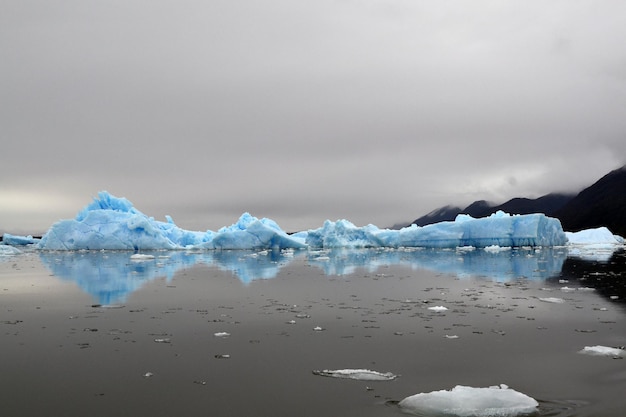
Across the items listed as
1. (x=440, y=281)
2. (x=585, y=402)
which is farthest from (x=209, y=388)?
(x=440, y=281)

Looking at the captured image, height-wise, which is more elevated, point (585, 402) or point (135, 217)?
point (135, 217)

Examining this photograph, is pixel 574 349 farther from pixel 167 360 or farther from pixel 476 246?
pixel 476 246

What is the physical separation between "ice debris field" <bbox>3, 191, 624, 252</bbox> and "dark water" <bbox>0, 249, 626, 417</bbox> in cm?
2439

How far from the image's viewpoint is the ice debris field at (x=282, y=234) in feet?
114

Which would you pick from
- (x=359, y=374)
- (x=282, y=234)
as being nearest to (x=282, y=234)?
(x=282, y=234)

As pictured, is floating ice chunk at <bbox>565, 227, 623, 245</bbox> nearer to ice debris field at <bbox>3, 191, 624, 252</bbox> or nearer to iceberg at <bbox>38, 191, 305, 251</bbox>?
ice debris field at <bbox>3, 191, 624, 252</bbox>

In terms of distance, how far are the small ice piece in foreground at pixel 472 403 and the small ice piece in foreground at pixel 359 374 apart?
666 millimetres

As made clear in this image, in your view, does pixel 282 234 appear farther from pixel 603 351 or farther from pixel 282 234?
pixel 603 351

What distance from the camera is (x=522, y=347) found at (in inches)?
225

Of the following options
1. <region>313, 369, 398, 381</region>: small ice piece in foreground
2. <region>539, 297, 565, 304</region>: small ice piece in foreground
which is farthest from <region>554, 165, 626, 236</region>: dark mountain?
<region>313, 369, 398, 381</region>: small ice piece in foreground

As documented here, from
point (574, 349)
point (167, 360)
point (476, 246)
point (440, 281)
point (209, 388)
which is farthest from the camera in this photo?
point (476, 246)

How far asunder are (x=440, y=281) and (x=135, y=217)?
28902mm

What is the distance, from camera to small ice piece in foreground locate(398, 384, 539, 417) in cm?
359

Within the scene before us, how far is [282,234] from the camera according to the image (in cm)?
3775
